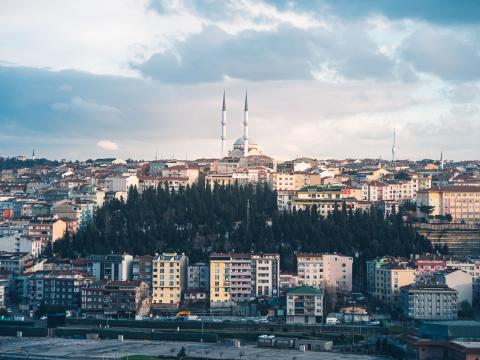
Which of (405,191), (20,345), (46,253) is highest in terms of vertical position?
(405,191)

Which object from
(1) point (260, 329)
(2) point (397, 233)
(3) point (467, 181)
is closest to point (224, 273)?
(1) point (260, 329)

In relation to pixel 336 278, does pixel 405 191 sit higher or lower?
higher

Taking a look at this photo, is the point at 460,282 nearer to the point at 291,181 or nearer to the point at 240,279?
the point at 240,279

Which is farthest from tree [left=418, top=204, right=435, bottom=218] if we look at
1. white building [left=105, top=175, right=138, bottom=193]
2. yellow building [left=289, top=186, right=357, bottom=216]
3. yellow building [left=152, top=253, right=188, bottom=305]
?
white building [left=105, top=175, right=138, bottom=193]

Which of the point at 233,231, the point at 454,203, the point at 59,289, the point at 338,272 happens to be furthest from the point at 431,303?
the point at 454,203

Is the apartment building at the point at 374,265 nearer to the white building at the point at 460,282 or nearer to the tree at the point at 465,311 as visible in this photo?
the white building at the point at 460,282

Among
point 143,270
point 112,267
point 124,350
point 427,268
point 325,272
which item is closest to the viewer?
point 124,350

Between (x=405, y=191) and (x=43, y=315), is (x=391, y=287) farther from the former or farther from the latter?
(x=405, y=191)
